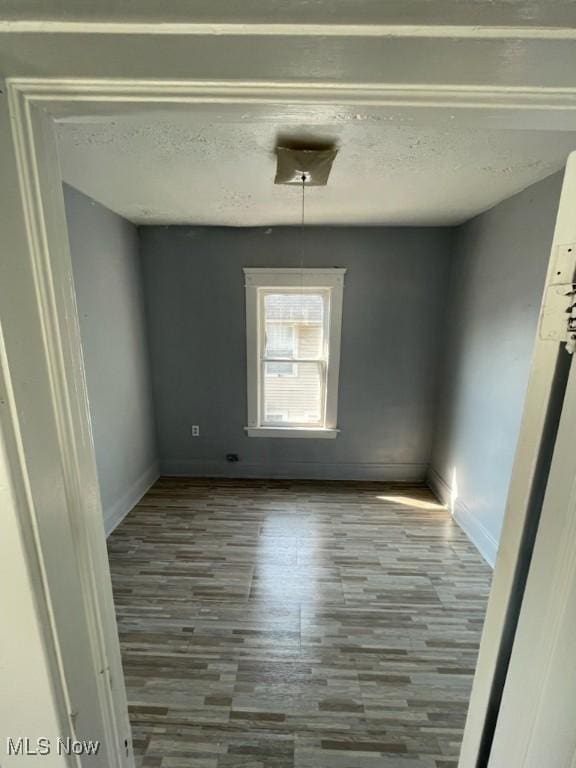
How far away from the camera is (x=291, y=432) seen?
3348 millimetres

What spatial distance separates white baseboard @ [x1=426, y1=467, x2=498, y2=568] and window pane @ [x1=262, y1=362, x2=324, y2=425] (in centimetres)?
126

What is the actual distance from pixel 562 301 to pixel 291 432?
2895mm

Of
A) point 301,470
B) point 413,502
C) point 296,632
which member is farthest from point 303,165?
point 413,502

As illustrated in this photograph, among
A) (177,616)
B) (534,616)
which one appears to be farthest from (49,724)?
(177,616)

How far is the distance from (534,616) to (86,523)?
855 millimetres

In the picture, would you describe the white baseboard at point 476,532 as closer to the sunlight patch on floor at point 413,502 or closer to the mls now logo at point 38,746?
the sunlight patch on floor at point 413,502

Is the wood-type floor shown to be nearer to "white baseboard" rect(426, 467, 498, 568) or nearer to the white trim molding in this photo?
"white baseboard" rect(426, 467, 498, 568)

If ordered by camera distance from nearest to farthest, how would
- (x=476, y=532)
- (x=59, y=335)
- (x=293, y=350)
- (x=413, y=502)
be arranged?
(x=59, y=335)
(x=476, y=532)
(x=413, y=502)
(x=293, y=350)

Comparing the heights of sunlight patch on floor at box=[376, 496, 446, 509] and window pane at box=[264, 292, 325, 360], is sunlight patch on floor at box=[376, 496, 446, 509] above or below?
below

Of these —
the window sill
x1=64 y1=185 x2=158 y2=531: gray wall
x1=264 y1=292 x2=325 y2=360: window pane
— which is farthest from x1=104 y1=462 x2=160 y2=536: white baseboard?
x1=264 y1=292 x2=325 y2=360: window pane

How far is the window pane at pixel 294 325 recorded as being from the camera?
3.15 m

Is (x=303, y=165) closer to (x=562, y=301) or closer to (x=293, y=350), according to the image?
(x=562, y=301)

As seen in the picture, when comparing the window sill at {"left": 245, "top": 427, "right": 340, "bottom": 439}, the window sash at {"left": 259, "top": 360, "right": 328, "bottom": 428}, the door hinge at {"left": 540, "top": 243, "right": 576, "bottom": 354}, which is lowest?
the window sill at {"left": 245, "top": 427, "right": 340, "bottom": 439}

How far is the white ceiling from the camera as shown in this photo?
1.39 m
